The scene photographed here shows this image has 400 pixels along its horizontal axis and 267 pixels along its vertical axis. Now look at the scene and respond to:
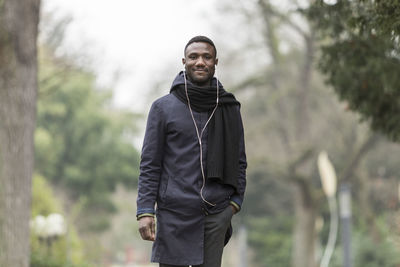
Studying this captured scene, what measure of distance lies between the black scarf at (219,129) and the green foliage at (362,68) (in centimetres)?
324

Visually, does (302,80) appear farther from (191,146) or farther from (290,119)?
(191,146)

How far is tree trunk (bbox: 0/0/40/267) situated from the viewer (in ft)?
29.7

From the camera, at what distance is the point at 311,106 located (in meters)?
27.9

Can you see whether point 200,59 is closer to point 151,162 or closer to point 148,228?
point 151,162

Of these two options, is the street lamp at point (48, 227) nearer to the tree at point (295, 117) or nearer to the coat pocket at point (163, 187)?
the tree at point (295, 117)

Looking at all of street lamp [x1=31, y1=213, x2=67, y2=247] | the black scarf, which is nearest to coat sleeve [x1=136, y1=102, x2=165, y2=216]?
the black scarf

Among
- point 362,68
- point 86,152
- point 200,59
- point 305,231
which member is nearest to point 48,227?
point 362,68

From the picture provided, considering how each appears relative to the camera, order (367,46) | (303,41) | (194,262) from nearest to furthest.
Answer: (194,262), (367,46), (303,41)

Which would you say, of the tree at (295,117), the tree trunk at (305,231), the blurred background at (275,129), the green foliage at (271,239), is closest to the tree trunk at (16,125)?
the blurred background at (275,129)

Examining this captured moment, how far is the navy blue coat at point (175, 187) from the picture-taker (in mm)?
3713

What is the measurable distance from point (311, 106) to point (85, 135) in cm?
1329

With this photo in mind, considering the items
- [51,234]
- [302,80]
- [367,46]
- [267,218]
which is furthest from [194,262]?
[267,218]

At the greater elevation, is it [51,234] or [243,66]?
[243,66]

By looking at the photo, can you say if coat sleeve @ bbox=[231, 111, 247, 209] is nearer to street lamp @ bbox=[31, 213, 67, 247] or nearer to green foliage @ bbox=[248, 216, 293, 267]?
street lamp @ bbox=[31, 213, 67, 247]
